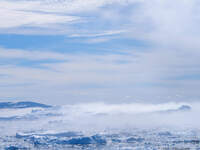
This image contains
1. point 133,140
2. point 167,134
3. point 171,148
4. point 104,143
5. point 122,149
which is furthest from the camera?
point 167,134

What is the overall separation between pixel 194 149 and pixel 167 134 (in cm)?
3597

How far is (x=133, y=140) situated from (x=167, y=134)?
700 inches

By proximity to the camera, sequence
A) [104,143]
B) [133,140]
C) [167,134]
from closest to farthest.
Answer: [104,143] < [133,140] < [167,134]

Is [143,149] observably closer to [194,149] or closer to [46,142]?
[194,149]

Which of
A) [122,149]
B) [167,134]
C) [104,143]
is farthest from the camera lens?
[167,134]

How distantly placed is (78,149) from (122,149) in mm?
8237

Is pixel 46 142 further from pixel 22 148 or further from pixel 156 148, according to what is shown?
pixel 156 148

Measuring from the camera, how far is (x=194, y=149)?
63.4m

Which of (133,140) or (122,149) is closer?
(122,149)

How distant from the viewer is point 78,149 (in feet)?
220

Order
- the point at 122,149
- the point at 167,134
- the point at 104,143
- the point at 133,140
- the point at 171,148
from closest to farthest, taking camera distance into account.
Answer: the point at 122,149, the point at 171,148, the point at 104,143, the point at 133,140, the point at 167,134

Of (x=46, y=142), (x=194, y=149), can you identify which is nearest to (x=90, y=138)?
(x=46, y=142)

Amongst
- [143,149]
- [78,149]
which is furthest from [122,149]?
[78,149]

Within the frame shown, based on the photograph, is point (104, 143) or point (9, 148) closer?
point (9, 148)
